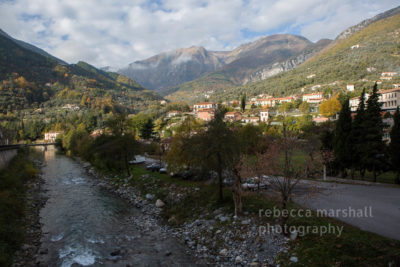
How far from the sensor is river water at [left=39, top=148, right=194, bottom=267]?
1255 centimetres

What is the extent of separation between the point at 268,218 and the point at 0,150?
3981 centimetres

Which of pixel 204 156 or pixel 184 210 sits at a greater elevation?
pixel 204 156

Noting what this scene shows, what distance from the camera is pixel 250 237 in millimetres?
12938

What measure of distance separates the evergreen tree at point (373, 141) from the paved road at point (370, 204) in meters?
3.54

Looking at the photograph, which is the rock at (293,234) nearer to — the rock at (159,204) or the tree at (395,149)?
the rock at (159,204)

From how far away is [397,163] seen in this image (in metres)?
22.3

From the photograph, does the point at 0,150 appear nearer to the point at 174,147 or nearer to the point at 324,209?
the point at 174,147

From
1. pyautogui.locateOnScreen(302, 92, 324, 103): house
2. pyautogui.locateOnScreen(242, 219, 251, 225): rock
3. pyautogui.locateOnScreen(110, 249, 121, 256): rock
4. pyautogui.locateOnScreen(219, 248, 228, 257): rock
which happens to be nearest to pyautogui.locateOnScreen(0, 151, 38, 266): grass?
pyautogui.locateOnScreen(110, 249, 121, 256): rock

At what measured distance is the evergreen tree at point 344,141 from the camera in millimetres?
25484

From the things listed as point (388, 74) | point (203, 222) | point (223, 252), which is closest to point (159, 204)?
point (203, 222)

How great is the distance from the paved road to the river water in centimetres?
915

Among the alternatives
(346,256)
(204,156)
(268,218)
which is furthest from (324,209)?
(204,156)

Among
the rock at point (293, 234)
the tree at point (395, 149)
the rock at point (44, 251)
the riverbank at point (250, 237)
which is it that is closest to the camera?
the riverbank at point (250, 237)

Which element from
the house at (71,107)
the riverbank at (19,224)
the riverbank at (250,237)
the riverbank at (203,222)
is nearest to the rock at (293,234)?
the riverbank at (250,237)
